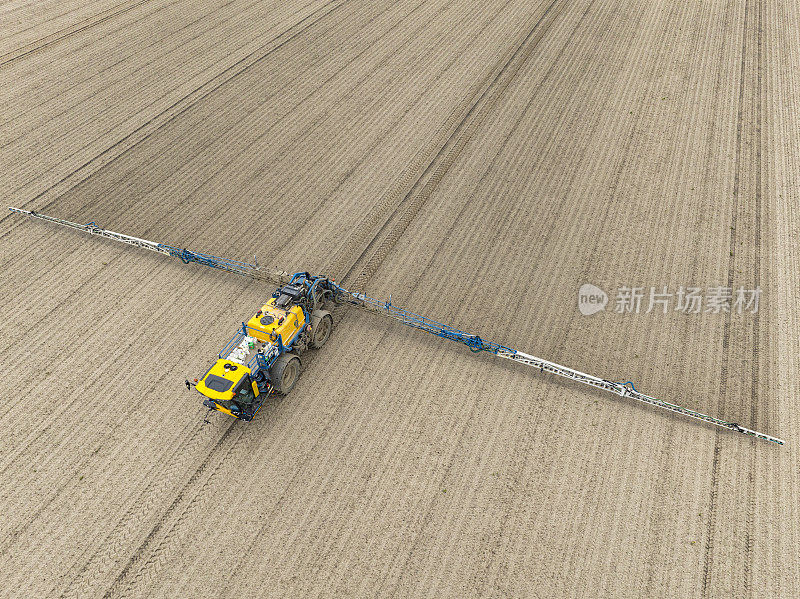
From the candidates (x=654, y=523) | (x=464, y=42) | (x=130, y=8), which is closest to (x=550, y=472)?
(x=654, y=523)

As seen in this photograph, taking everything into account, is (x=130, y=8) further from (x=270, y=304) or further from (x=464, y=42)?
(x=270, y=304)

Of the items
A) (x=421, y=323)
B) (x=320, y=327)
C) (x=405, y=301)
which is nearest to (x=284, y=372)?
(x=320, y=327)

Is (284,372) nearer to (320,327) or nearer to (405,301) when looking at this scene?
(320,327)

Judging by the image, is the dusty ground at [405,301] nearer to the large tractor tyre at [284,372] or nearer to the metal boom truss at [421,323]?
the metal boom truss at [421,323]

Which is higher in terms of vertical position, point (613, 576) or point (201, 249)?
point (201, 249)

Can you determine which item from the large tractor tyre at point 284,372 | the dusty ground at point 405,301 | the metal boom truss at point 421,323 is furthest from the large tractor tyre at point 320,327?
the metal boom truss at point 421,323

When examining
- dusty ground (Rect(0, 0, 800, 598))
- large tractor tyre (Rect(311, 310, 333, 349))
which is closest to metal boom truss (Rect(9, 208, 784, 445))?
dusty ground (Rect(0, 0, 800, 598))

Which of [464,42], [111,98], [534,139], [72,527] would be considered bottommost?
[72,527]
